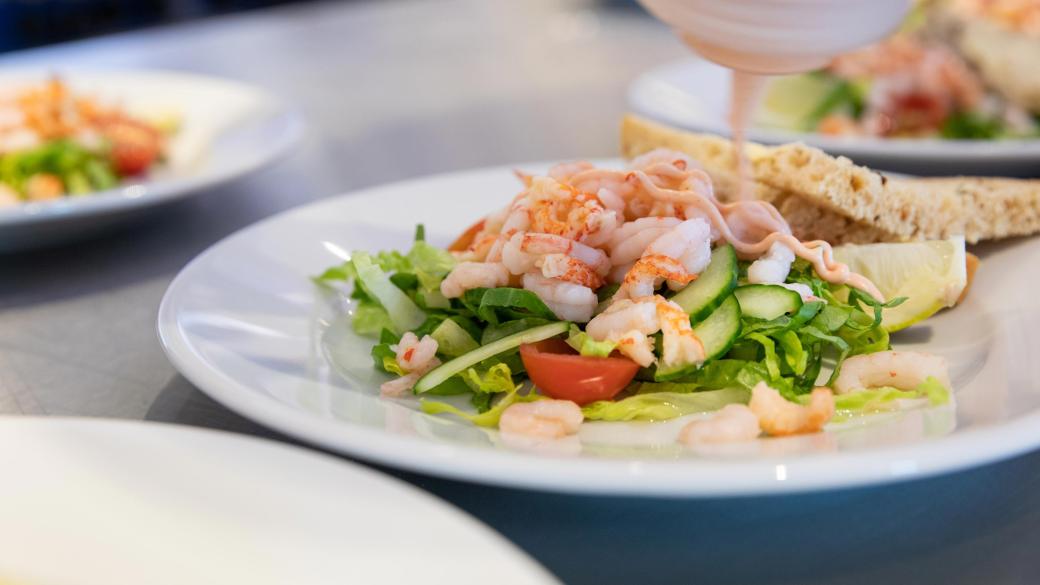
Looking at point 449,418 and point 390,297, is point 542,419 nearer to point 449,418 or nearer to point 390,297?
point 449,418

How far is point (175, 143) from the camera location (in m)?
3.52

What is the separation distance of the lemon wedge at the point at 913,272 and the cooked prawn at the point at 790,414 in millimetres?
512

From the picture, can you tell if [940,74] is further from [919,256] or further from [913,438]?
[913,438]

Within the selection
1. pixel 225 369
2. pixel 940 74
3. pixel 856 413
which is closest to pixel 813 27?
pixel 856 413

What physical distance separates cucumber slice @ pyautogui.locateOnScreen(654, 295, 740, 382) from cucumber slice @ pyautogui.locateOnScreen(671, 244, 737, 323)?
1cm

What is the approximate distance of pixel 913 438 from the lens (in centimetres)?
126

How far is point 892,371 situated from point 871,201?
497 mm

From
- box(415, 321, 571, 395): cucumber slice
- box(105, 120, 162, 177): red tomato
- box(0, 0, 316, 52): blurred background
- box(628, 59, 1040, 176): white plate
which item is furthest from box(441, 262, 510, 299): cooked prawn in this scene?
box(0, 0, 316, 52): blurred background

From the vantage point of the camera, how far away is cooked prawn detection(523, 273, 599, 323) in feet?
5.40

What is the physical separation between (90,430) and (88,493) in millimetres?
93

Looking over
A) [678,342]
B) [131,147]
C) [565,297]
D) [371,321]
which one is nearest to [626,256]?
[565,297]

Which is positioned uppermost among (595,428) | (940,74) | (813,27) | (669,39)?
(813,27)

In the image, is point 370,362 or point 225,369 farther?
point 370,362

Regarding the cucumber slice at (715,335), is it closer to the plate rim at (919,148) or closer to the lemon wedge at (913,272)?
the lemon wedge at (913,272)
